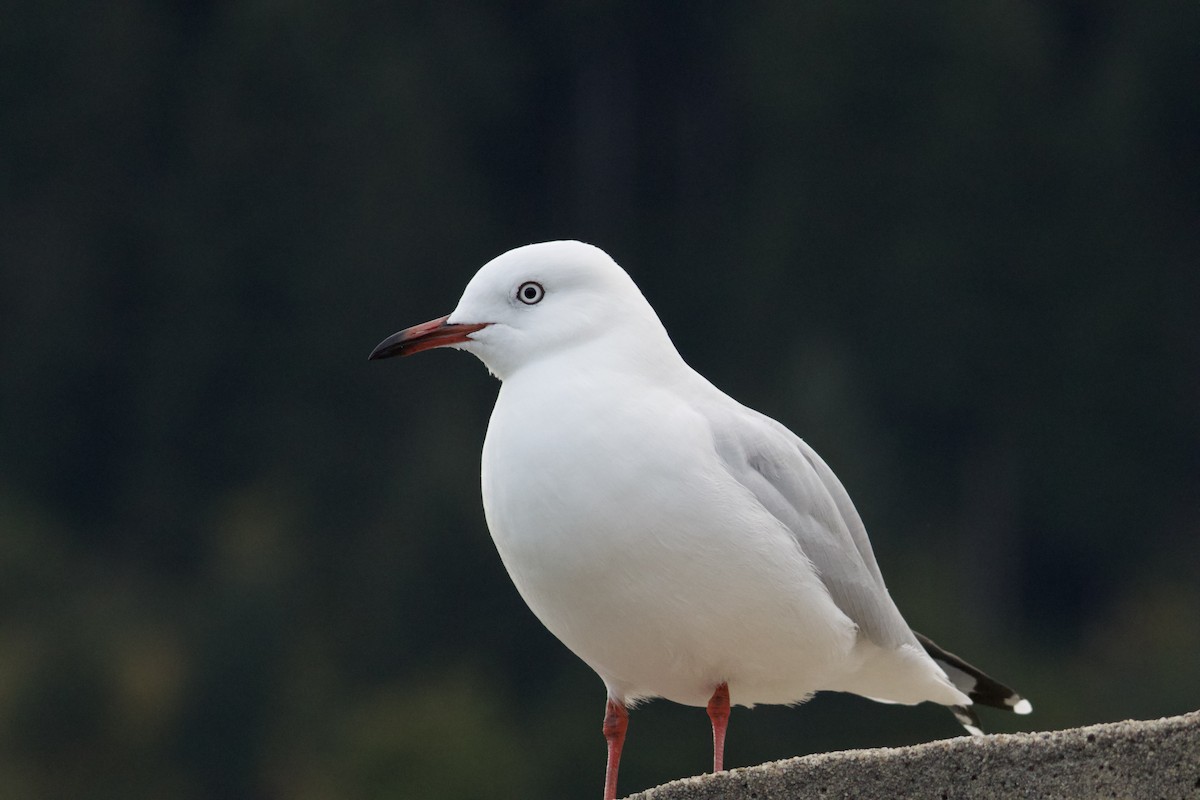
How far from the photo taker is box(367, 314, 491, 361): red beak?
3639mm

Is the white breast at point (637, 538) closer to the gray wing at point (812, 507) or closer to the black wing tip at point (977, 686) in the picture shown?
the gray wing at point (812, 507)

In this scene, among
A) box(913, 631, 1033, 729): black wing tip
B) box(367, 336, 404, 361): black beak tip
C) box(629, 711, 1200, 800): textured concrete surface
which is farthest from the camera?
box(913, 631, 1033, 729): black wing tip

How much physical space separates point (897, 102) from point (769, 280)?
2545 mm

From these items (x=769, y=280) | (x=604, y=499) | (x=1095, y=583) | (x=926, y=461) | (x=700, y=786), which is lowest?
(x=1095, y=583)

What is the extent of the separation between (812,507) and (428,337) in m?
0.75

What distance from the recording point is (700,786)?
302cm

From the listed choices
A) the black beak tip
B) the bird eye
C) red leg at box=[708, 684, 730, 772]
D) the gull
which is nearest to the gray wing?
the gull

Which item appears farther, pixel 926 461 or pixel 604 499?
pixel 926 461

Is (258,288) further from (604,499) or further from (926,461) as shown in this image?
(604,499)

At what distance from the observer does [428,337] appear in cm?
367

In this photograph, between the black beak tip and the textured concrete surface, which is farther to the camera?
the black beak tip

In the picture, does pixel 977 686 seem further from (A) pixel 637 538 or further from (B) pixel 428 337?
(B) pixel 428 337

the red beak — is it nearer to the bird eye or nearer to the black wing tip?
the bird eye

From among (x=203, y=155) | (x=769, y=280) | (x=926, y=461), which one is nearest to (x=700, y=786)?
(x=926, y=461)
